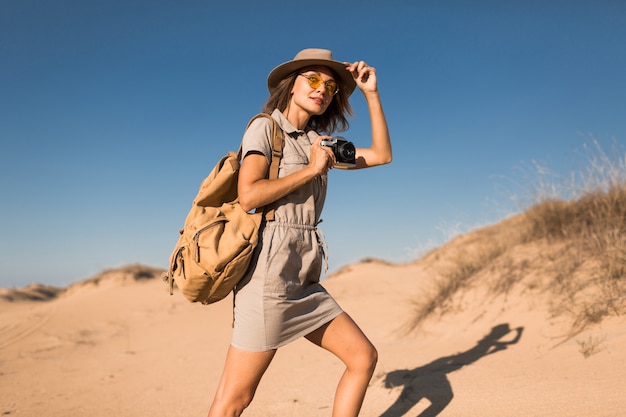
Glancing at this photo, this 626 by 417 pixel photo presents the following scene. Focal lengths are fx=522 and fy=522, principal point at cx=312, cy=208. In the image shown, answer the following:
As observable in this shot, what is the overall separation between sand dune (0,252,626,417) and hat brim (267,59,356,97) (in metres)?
2.62

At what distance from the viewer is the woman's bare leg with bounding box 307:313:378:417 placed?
2.67 metres

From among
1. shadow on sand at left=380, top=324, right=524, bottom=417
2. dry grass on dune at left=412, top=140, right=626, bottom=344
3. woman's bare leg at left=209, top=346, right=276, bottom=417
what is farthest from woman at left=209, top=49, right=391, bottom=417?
dry grass on dune at left=412, top=140, right=626, bottom=344

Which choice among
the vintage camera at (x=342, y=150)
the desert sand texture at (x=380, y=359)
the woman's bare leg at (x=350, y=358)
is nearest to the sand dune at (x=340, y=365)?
the desert sand texture at (x=380, y=359)

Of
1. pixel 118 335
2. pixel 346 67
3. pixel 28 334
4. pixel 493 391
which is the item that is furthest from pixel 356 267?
pixel 346 67

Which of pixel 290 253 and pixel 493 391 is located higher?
pixel 290 253

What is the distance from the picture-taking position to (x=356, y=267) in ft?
41.5

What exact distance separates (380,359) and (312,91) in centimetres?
413

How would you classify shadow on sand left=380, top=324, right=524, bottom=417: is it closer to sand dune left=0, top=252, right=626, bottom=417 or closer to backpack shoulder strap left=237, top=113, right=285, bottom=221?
sand dune left=0, top=252, right=626, bottom=417

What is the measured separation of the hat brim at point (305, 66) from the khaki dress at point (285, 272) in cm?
37

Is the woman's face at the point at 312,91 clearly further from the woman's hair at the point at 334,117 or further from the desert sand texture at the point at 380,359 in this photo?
the desert sand texture at the point at 380,359

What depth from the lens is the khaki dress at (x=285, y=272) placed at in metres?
2.47

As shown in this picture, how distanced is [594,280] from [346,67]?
4.51 meters

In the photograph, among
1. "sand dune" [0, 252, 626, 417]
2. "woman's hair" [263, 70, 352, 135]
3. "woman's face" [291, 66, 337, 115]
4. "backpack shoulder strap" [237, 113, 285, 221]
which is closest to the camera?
"backpack shoulder strap" [237, 113, 285, 221]

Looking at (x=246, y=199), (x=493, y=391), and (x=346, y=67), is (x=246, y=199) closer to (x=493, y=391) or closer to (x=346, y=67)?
(x=346, y=67)
